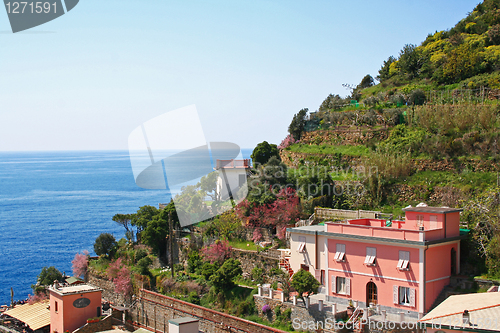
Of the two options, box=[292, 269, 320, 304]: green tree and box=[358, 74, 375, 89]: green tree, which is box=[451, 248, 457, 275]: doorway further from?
box=[358, 74, 375, 89]: green tree

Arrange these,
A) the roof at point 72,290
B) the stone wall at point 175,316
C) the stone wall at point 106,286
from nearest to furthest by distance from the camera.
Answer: the stone wall at point 175,316
the roof at point 72,290
the stone wall at point 106,286

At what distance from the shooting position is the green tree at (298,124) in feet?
129

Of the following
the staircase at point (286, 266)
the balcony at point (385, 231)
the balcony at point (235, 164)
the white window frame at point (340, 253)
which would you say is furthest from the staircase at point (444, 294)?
the balcony at point (235, 164)

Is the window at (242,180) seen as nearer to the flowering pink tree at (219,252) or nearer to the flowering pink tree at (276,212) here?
the flowering pink tree at (276,212)

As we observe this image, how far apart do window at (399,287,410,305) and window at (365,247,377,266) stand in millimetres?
1586

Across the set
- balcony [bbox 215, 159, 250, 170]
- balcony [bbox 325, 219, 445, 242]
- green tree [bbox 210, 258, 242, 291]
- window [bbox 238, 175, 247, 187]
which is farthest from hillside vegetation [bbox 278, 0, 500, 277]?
green tree [bbox 210, 258, 242, 291]

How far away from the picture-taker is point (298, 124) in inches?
1550

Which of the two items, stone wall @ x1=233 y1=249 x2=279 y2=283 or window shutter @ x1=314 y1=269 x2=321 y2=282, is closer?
window shutter @ x1=314 y1=269 x2=321 y2=282

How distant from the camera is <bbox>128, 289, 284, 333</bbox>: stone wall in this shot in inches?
856

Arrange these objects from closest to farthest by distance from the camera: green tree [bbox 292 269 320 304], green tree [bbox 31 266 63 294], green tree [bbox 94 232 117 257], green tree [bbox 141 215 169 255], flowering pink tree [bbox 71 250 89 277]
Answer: green tree [bbox 292 269 320 304], green tree [bbox 141 215 169 255], green tree [bbox 31 266 63 294], green tree [bbox 94 232 117 257], flowering pink tree [bbox 71 250 89 277]

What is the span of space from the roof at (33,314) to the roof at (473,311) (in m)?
23.7

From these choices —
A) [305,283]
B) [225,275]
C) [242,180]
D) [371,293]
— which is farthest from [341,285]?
[242,180]

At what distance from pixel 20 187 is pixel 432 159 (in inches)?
4363

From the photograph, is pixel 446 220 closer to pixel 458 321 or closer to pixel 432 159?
pixel 458 321
